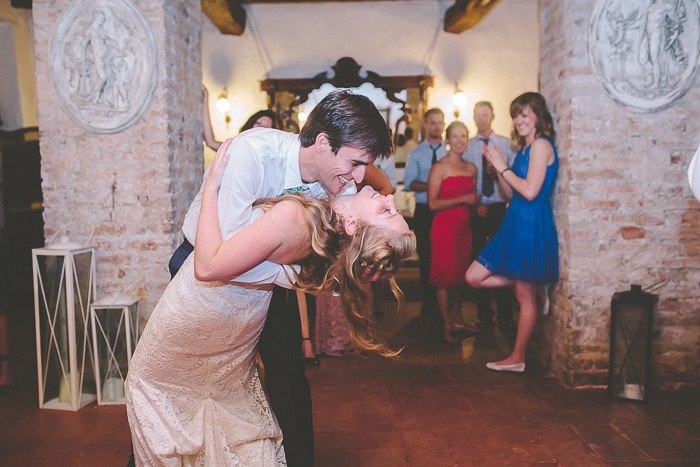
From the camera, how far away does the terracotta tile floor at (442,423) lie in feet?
7.60

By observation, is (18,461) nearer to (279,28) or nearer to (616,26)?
(616,26)

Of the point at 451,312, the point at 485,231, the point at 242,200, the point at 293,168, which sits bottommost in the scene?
the point at 451,312

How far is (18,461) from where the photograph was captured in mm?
2309

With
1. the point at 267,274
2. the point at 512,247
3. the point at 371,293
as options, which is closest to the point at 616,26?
the point at 512,247

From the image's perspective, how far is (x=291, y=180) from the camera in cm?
184

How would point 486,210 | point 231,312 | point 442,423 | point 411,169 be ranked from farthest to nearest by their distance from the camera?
1. point 411,169
2. point 486,210
3. point 442,423
4. point 231,312

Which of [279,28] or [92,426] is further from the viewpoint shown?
[279,28]

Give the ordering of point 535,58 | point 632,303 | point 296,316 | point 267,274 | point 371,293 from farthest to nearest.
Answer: point 535,58 → point 632,303 → point 296,316 → point 371,293 → point 267,274

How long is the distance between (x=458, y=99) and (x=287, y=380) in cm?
555

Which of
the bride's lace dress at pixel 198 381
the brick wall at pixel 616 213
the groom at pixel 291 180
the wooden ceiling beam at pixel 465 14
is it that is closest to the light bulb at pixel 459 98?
the wooden ceiling beam at pixel 465 14

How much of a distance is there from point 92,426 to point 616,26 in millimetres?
3296

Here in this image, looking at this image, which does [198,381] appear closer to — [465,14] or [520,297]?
[520,297]

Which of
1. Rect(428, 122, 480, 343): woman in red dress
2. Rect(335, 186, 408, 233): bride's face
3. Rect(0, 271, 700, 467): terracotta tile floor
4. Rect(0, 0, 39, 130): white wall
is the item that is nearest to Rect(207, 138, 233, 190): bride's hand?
Rect(335, 186, 408, 233): bride's face

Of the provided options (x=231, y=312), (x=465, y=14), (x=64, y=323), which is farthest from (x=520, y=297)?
(x=465, y=14)
